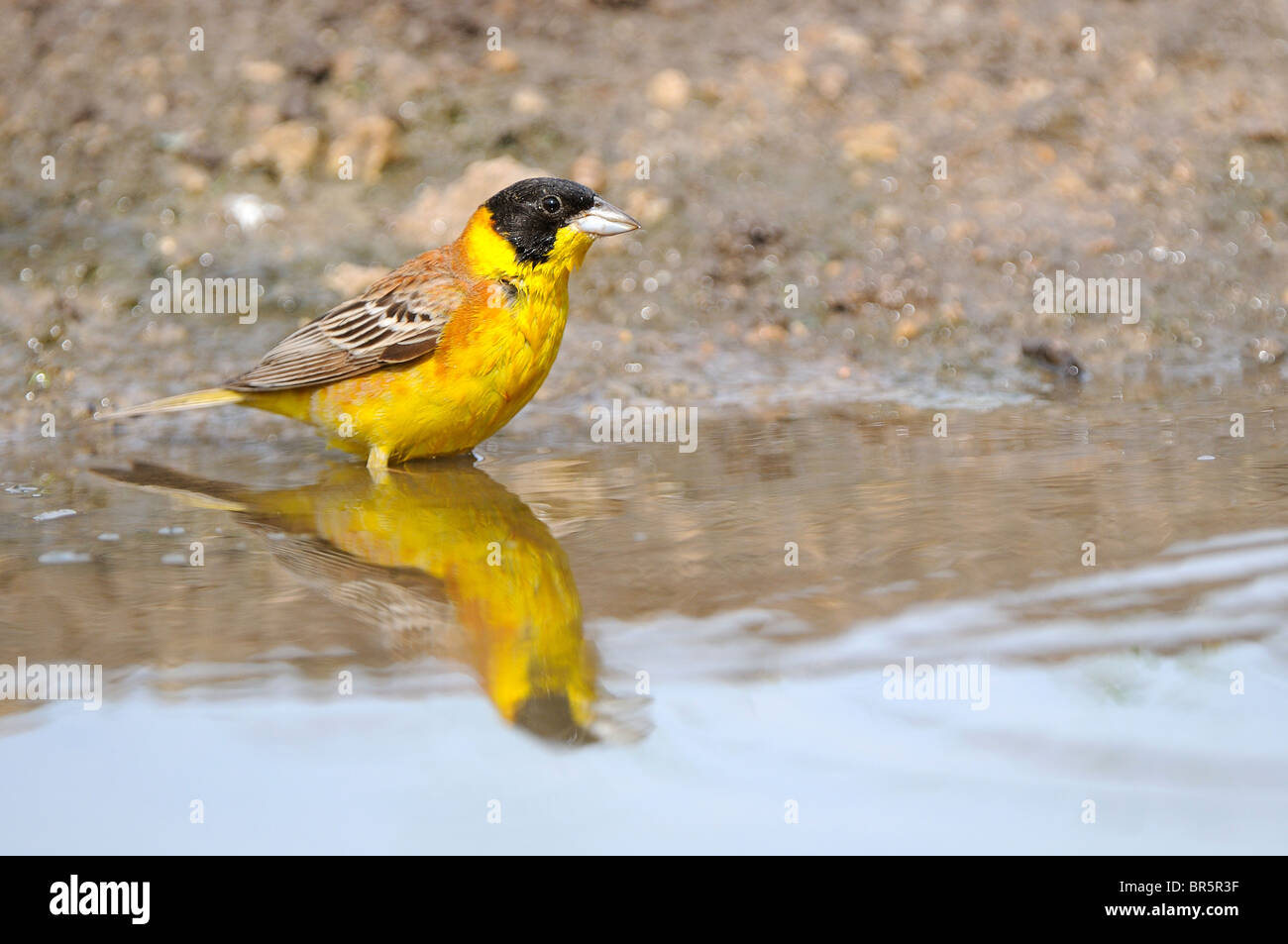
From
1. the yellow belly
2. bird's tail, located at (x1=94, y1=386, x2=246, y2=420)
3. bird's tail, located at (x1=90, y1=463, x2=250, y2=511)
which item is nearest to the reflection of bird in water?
bird's tail, located at (x1=90, y1=463, x2=250, y2=511)

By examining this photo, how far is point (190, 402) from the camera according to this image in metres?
6.01

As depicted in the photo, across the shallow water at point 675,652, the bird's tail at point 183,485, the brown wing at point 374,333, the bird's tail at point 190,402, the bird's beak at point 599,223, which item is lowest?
the shallow water at point 675,652

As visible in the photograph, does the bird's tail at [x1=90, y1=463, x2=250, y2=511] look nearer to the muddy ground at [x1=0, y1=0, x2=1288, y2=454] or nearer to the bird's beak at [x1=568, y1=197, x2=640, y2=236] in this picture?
the muddy ground at [x1=0, y1=0, x2=1288, y2=454]

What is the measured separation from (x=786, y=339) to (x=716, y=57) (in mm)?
2286

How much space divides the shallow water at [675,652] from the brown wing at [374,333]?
1.72ft

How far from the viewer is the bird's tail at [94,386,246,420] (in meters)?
5.96

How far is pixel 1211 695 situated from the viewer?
2.88 m

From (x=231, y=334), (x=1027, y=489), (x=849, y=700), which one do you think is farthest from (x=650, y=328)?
(x=849, y=700)

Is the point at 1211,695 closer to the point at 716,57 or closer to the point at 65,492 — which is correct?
the point at 65,492

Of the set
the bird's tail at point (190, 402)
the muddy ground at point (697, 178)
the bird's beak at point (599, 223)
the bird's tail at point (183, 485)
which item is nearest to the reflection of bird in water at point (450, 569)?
the bird's tail at point (183, 485)

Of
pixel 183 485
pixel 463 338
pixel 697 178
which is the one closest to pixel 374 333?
pixel 463 338

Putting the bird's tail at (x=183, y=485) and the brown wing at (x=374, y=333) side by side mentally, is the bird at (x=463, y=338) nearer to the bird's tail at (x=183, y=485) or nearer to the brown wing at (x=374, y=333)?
the brown wing at (x=374, y=333)

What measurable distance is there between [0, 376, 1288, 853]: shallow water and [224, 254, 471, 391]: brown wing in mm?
523

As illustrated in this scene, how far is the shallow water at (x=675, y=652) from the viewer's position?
100.0 inches
